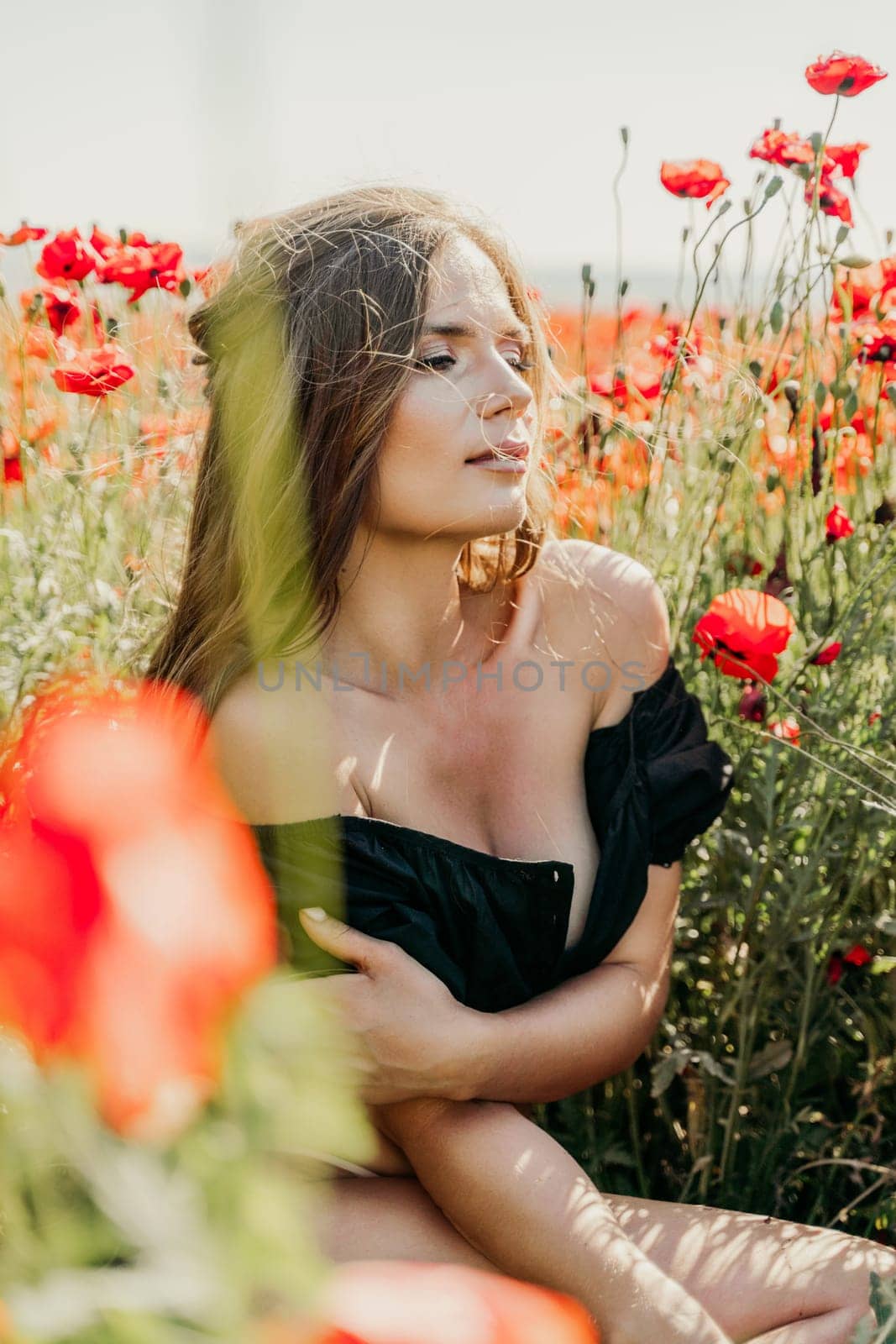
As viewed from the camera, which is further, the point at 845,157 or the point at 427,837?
the point at 845,157

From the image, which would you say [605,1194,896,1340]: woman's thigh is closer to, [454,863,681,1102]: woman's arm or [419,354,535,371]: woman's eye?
[454,863,681,1102]: woman's arm

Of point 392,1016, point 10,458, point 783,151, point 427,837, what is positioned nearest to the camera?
point 392,1016

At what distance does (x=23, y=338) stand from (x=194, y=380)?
0.27 m

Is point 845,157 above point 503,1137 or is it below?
above

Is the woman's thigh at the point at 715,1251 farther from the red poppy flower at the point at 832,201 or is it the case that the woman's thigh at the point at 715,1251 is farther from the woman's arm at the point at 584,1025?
the red poppy flower at the point at 832,201

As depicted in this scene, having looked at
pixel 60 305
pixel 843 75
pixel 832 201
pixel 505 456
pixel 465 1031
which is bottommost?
pixel 465 1031

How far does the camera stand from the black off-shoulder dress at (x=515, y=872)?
131 centimetres

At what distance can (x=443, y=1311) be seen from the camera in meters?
0.42

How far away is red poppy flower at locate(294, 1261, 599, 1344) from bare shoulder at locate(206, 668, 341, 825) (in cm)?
83

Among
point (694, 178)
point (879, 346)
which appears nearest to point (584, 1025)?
point (879, 346)

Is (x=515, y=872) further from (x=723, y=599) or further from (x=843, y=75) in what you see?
(x=843, y=75)

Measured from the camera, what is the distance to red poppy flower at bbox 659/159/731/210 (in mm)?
1655

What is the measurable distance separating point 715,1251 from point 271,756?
2.25ft

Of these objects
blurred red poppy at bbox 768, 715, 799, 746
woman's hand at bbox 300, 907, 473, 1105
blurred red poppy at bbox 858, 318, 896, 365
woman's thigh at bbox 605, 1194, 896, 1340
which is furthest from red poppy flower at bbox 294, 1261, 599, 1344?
blurred red poppy at bbox 858, 318, 896, 365
